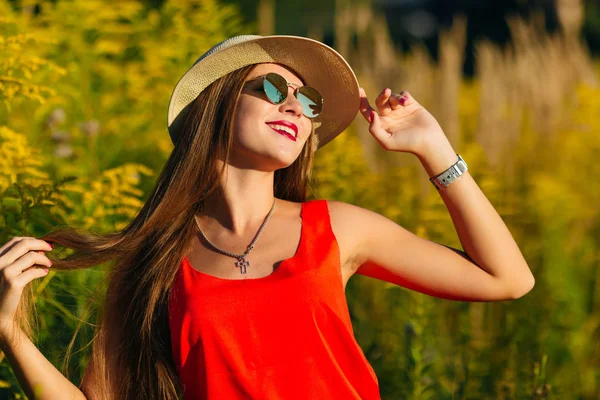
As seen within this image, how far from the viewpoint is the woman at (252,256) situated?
244 centimetres

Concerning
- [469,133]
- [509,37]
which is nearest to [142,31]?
[469,133]

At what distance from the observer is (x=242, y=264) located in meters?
2.52

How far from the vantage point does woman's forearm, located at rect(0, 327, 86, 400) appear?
244cm

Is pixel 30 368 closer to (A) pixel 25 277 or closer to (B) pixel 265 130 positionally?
(A) pixel 25 277

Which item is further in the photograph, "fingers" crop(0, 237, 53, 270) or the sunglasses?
the sunglasses

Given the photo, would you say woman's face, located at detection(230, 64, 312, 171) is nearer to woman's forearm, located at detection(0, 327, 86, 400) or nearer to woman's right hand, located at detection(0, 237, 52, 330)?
woman's right hand, located at detection(0, 237, 52, 330)

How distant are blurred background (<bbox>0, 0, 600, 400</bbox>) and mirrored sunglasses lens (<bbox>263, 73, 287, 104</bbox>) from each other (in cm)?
82

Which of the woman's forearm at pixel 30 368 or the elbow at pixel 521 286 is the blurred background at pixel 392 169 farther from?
the elbow at pixel 521 286

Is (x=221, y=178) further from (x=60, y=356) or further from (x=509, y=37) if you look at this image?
(x=509, y=37)

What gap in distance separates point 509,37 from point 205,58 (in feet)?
53.9

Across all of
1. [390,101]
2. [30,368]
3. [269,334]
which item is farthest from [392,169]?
[30,368]

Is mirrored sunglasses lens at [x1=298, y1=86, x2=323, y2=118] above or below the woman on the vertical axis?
above

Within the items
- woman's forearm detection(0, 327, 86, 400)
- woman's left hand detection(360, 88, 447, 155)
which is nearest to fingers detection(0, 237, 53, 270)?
woman's forearm detection(0, 327, 86, 400)

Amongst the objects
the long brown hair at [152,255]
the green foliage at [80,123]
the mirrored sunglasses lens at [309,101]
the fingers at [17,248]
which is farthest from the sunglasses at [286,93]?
the green foliage at [80,123]
